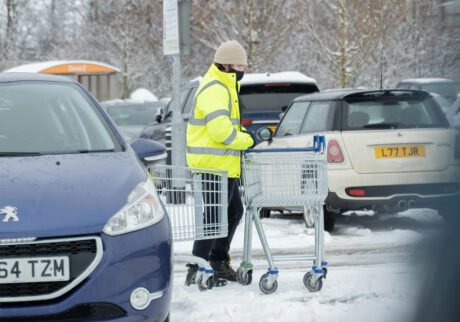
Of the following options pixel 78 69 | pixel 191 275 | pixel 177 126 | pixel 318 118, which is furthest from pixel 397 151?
pixel 78 69

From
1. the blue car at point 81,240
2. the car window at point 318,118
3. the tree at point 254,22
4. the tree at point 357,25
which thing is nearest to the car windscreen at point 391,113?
the car window at point 318,118

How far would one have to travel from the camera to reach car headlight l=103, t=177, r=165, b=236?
13.0 feet

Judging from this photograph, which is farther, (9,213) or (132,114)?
(132,114)

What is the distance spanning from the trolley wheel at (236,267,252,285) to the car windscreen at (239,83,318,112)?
5.45 m

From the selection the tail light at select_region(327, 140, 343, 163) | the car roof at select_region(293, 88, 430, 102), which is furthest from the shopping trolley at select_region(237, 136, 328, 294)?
the car roof at select_region(293, 88, 430, 102)

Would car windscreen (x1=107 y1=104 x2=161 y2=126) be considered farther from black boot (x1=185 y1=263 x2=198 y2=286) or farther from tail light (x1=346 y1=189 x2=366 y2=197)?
black boot (x1=185 y1=263 x2=198 y2=286)

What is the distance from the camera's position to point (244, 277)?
6207mm

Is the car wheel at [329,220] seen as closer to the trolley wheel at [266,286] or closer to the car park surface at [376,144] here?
the car park surface at [376,144]

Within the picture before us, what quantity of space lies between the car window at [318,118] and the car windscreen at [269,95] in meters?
2.30

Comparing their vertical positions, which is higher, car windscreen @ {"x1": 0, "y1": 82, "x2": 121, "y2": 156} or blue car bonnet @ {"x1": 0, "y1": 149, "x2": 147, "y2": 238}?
car windscreen @ {"x1": 0, "y1": 82, "x2": 121, "y2": 156}

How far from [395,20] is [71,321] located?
86.1ft

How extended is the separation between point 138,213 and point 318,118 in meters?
5.13

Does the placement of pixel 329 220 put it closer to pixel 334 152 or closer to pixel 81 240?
pixel 334 152

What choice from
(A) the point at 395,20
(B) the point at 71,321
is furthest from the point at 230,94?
(A) the point at 395,20
